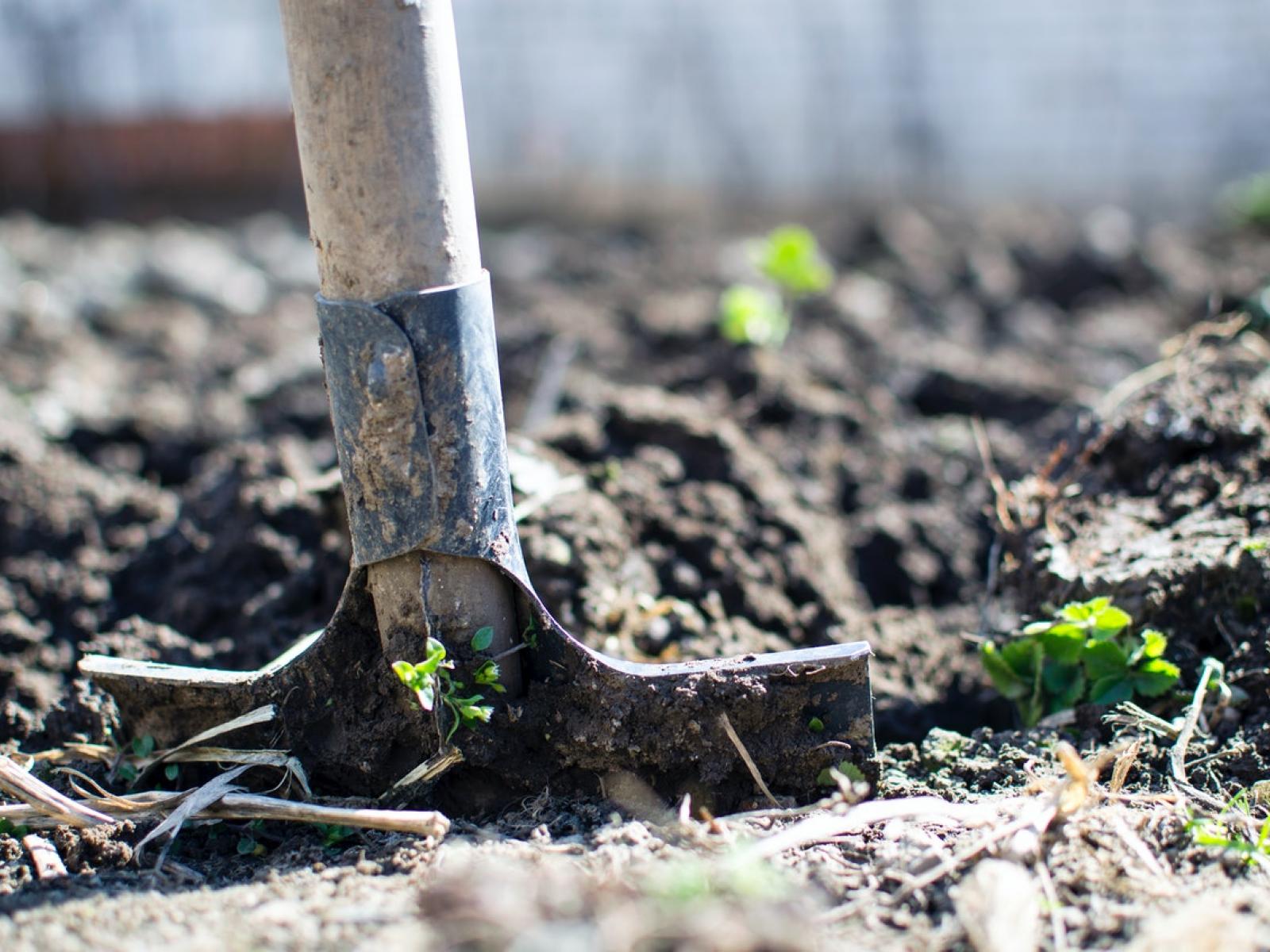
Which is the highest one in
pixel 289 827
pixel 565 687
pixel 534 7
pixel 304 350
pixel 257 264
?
pixel 534 7

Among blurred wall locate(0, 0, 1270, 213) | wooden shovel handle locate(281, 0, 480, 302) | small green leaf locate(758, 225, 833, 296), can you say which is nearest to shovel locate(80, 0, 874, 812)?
wooden shovel handle locate(281, 0, 480, 302)

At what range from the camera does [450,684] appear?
5.59 ft

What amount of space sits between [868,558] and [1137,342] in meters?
2.11

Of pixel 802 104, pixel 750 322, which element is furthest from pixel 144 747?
pixel 802 104

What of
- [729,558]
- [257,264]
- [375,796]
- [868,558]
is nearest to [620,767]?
[375,796]

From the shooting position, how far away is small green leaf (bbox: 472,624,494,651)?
1.70m

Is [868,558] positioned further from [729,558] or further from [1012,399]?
[1012,399]

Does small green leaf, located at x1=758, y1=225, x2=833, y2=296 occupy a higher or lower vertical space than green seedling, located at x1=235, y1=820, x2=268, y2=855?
higher

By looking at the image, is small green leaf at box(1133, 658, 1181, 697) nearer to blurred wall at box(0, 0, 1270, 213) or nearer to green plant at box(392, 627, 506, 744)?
green plant at box(392, 627, 506, 744)

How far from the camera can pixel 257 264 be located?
20.6 feet

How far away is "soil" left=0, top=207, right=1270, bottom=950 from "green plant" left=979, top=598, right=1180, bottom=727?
0.18ft

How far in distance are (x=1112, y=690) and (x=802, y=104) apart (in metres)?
7.57

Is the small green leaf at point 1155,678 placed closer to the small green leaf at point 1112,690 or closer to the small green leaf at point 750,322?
the small green leaf at point 1112,690

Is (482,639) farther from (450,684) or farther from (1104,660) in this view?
(1104,660)
